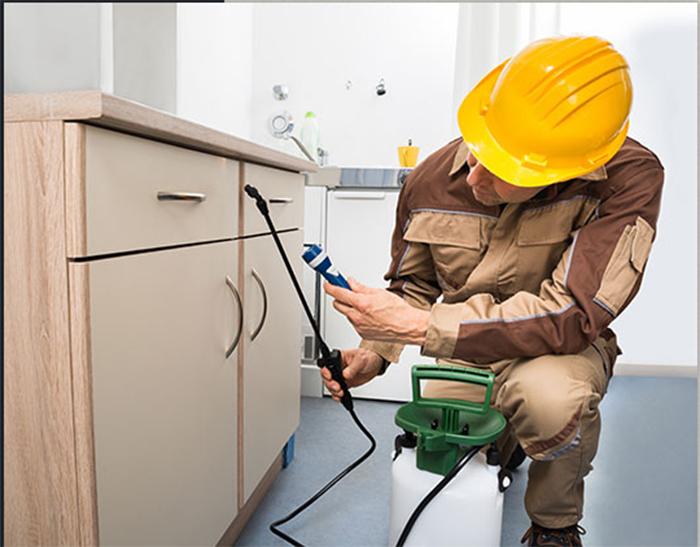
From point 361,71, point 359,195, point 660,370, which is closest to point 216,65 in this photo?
point 361,71

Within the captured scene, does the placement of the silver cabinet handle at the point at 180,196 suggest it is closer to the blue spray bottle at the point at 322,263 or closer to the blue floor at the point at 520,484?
the blue spray bottle at the point at 322,263

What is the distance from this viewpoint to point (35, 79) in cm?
118

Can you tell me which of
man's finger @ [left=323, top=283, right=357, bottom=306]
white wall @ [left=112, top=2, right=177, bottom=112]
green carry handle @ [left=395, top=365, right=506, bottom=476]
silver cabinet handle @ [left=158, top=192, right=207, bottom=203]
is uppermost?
white wall @ [left=112, top=2, right=177, bottom=112]

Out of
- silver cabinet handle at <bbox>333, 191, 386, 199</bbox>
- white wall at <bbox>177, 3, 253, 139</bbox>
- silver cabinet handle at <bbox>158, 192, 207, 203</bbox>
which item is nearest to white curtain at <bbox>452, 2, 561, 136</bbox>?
silver cabinet handle at <bbox>333, 191, 386, 199</bbox>

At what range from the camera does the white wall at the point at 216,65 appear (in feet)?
6.56

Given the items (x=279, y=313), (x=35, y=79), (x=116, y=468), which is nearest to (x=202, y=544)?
(x=116, y=468)

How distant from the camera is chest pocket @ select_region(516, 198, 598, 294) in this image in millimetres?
1053

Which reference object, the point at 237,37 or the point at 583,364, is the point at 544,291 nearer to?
the point at 583,364

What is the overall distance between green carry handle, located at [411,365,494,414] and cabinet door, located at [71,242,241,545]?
0.35 metres

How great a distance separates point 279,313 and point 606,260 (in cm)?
72

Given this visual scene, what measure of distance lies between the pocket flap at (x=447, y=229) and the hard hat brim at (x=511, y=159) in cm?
21

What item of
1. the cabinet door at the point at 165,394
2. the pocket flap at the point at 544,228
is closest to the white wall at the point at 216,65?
the cabinet door at the point at 165,394

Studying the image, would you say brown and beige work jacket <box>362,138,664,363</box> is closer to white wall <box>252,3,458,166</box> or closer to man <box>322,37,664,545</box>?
man <box>322,37,664,545</box>

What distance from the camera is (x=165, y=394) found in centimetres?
82
